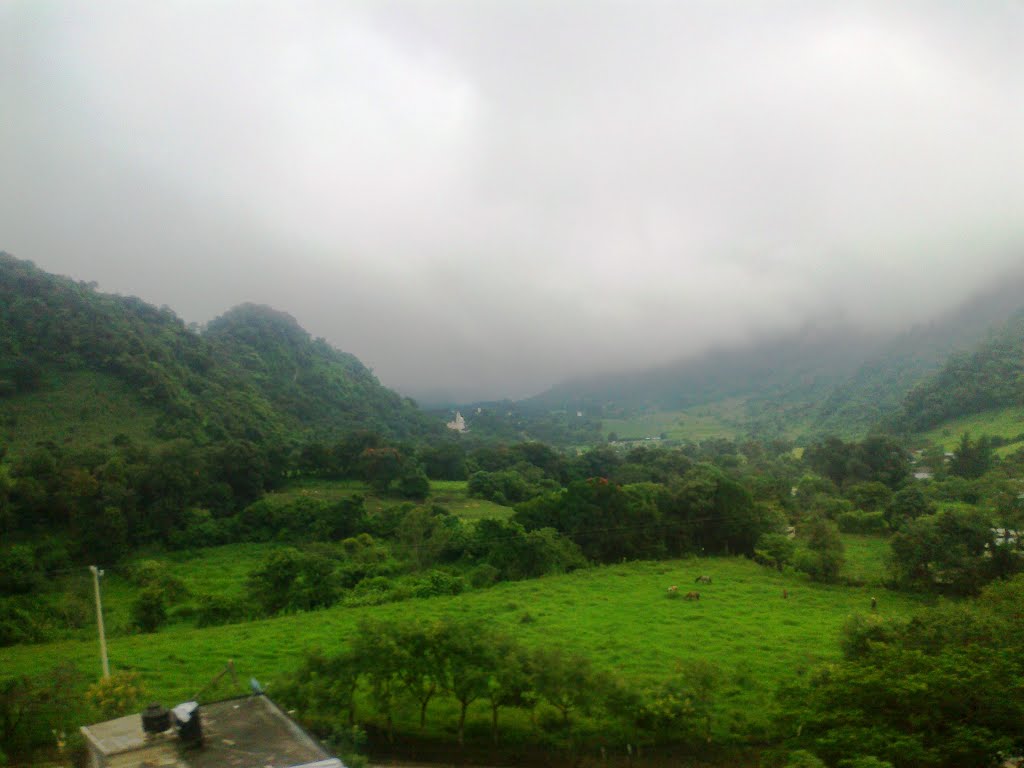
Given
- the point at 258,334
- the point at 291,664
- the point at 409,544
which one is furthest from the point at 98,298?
the point at 291,664

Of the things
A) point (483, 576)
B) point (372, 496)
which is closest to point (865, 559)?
point (483, 576)

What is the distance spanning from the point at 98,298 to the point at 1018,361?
14106cm

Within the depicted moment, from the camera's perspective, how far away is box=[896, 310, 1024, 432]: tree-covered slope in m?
96.4

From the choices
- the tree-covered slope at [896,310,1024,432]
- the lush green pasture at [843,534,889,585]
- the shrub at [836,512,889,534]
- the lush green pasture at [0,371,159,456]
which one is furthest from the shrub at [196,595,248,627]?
the tree-covered slope at [896,310,1024,432]

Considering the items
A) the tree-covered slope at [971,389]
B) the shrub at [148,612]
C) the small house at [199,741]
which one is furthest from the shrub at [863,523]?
the tree-covered slope at [971,389]

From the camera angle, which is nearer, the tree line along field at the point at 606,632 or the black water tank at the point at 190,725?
the black water tank at the point at 190,725

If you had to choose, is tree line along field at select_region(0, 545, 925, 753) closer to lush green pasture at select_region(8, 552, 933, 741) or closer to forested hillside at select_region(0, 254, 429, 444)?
lush green pasture at select_region(8, 552, 933, 741)

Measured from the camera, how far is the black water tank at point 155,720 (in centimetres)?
1170

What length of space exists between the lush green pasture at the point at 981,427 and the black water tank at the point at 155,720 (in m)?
94.5

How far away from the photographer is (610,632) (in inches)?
1088

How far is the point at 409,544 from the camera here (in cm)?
4206

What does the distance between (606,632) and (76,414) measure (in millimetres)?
54306

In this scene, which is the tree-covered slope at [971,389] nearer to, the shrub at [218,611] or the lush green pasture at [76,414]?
the shrub at [218,611]

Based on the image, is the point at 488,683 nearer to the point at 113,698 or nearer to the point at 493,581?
the point at 113,698
